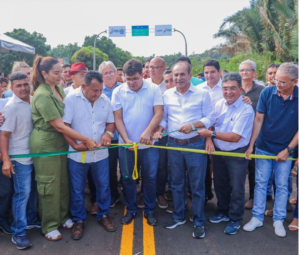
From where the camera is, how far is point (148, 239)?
374 cm

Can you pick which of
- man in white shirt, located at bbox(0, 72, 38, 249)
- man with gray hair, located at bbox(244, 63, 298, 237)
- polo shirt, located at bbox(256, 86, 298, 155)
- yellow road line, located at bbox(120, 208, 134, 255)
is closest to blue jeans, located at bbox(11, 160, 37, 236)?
man in white shirt, located at bbox(0, 72, 38, 249)

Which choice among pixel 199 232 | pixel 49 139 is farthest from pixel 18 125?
pixel 199 232

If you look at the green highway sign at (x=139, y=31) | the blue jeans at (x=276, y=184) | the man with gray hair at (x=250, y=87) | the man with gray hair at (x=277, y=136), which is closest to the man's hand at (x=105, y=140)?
the man with gray hair at (x=277, y=136)

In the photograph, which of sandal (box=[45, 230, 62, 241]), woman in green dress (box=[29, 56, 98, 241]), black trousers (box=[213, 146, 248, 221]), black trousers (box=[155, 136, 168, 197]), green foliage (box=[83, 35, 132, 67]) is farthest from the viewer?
green foliage (box=[83, 35, 132, 67])

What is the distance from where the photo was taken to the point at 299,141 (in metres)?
3.75

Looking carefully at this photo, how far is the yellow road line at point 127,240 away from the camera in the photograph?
11.5ft

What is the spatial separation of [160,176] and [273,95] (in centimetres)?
218

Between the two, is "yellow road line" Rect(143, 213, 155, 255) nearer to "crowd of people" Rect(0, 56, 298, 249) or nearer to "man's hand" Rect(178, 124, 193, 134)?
"crowd of people" Rect(0, 56, 298, 249)

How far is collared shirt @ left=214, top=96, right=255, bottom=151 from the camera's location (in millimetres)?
3826

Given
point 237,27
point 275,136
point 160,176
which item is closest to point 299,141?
point 275,136

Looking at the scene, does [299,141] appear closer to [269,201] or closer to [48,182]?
[269,201]

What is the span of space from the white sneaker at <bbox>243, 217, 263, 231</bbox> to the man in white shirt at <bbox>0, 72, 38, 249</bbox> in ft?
9.45

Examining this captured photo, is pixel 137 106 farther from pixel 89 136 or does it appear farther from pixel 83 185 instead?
pixel 83 185

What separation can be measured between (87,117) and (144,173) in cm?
117
